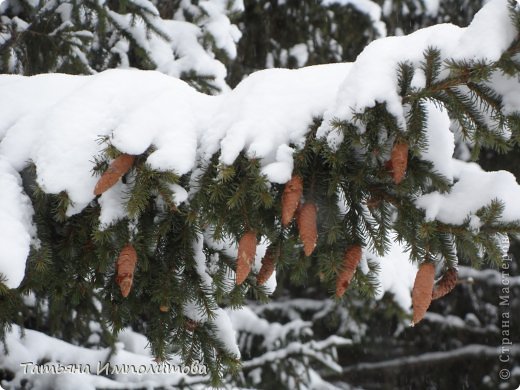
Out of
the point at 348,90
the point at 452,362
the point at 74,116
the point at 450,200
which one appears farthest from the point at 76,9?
the point at 452,362

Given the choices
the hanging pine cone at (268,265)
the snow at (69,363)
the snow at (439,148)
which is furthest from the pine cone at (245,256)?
the snow at (69,363)

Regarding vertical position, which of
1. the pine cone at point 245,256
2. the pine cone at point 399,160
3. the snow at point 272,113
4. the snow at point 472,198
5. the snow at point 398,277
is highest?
the snow at point 272,113

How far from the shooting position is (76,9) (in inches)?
151

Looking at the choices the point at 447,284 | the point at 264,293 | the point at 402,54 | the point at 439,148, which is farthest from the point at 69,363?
the point at 402,54

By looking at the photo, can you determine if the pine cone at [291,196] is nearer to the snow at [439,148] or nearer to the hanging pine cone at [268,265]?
the hanging pine cone at [268,265]

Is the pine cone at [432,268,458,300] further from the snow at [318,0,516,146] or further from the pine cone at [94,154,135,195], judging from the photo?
the pine cone at [94,154,135,195]

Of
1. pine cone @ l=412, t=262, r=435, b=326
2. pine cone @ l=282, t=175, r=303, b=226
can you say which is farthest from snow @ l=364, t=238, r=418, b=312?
pine cone @ l=282, t=175, r=303, b=226

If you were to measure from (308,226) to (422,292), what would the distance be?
0.39 m

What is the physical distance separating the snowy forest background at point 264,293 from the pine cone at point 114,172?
7.5 inches

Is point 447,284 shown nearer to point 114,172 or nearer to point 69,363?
point 114,172

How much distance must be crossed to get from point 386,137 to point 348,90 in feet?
0.62

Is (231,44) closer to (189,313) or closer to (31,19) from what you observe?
(31,19)

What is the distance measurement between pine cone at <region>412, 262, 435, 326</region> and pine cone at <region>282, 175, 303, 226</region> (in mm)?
427

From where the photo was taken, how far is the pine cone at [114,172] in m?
1.84
